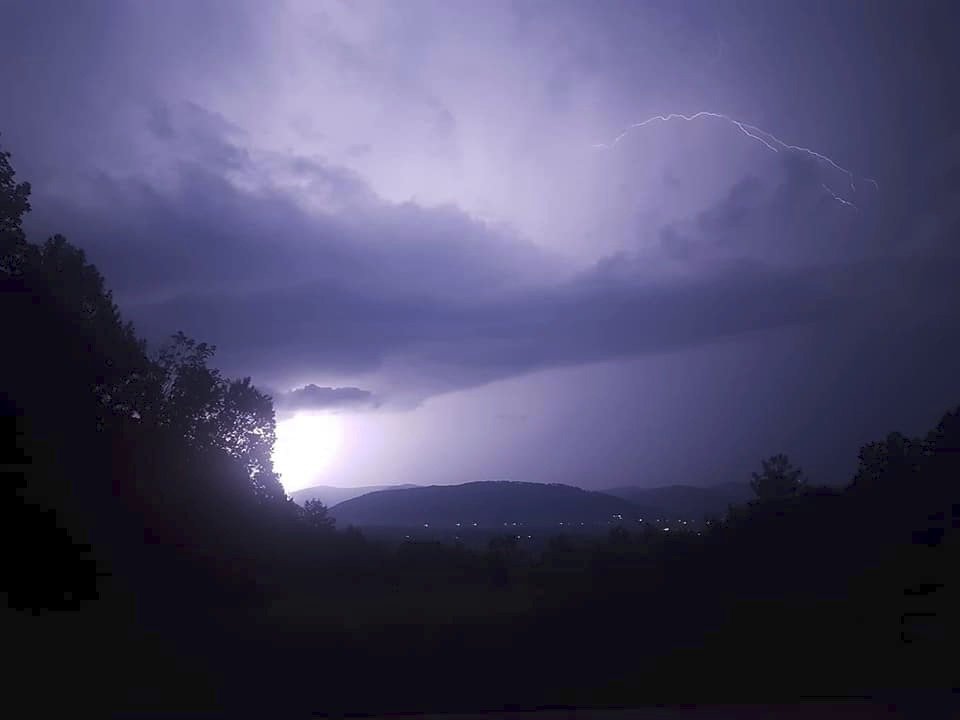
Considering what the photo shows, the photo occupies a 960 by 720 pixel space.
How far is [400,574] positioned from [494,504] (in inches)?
2097

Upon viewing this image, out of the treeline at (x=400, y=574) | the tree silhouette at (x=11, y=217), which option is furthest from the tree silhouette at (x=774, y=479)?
the tree silhouette at (x=11, y=217)

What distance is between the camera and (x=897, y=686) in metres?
7.93

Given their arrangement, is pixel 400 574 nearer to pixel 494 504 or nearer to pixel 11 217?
pixel 11 217

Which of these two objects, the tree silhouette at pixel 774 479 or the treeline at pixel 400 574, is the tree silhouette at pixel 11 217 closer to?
the treeline at pixel 400 574

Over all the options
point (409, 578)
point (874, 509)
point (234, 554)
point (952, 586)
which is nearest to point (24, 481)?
point (234, 554)

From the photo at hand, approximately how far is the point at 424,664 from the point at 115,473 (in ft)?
30.5

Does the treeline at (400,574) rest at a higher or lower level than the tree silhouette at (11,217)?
lower

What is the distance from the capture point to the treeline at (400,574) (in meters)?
8.50

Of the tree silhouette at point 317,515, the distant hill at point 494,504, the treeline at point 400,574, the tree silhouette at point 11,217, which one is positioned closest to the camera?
the treeline at point 400,574

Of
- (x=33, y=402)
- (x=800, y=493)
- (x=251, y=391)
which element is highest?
(x=251, y=391)

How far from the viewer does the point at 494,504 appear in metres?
67.4

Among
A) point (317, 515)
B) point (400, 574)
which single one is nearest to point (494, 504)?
point (317, 515)

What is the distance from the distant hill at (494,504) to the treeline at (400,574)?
40925 millimetres

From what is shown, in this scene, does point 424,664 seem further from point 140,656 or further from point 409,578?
point 409,578
